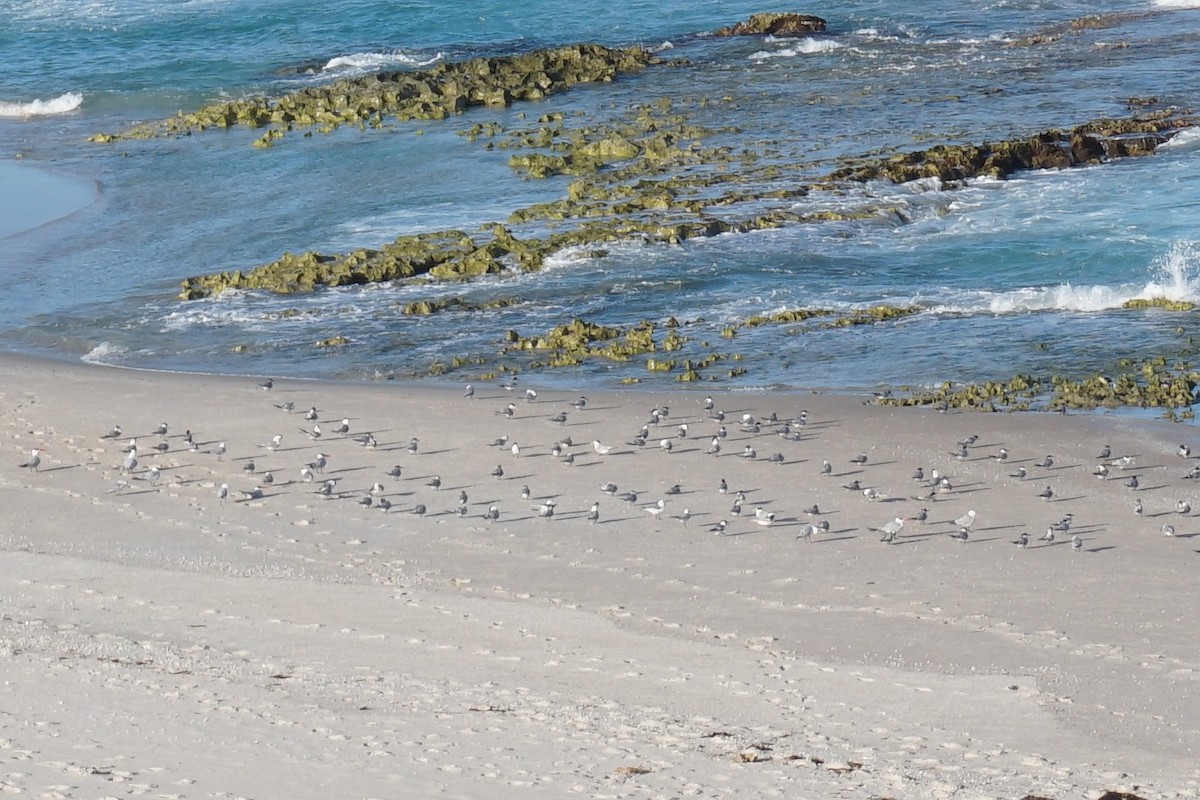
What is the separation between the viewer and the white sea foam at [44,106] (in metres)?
36.5

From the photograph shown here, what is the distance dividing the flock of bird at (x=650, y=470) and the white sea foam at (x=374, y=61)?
22999 millimetres

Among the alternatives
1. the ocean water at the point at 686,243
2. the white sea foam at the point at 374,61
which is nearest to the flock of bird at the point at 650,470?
the ocean water at the point at 686,243

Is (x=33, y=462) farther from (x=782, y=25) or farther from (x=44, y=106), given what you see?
(x=782, y=25)

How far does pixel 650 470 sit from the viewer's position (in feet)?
47.3

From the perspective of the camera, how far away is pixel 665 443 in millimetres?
14867

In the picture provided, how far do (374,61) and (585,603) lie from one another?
28809mm

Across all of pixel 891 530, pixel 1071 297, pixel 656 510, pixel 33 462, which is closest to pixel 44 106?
pixel 33 462

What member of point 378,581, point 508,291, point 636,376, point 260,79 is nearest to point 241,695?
point 378,581

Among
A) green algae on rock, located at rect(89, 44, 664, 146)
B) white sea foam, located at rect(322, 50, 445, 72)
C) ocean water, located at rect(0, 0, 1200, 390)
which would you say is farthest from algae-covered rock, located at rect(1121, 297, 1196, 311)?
white sea foam, located at rect(322, 50, 445, 72)

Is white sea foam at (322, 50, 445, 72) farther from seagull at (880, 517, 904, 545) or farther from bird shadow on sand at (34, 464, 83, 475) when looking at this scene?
seagull at (880, 517, 904, 545)

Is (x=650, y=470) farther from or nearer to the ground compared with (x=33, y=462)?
nearer to the ground

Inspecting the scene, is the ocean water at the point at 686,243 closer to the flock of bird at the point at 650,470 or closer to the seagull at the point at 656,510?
the flock of bird at the point at 650,470

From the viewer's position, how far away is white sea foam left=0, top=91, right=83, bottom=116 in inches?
1438

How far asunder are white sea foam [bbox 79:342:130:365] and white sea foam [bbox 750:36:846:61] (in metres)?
19.9
